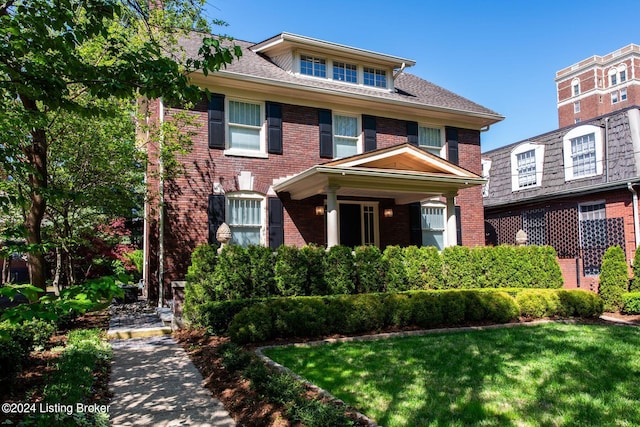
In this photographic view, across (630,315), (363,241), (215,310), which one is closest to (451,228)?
(363,241)

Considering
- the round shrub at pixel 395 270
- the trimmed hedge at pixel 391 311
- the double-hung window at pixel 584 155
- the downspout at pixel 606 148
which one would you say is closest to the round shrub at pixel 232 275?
the trimmed hedge at pixel 391 311

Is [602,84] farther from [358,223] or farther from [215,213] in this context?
[215,213]

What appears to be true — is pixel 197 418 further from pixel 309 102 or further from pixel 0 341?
pixel 309 102

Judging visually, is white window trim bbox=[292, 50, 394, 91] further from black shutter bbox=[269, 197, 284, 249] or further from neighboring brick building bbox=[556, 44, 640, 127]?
neighboring brick building bbox=[556, 44, 640, 127]

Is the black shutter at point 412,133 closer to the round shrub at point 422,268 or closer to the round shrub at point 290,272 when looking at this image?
the round shrub at point 422,268

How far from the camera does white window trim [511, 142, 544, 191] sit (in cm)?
1686

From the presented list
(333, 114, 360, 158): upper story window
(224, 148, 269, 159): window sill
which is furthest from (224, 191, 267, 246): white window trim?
(333, 114, 360, 158): upper story window

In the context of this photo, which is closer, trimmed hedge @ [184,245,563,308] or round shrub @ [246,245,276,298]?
trimmed hedge @ [184,245,563,308]

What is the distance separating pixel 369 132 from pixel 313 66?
2.77 metres

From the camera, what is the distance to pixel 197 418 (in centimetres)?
397

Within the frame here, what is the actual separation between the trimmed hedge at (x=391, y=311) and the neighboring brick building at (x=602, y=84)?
170ft

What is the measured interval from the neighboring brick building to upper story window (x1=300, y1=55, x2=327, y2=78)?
165 feet

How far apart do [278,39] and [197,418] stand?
38.2 ft

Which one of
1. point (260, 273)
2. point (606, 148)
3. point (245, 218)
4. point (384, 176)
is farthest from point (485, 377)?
point (606, 148)
